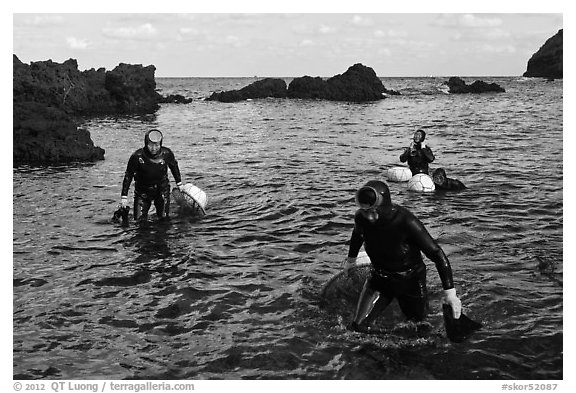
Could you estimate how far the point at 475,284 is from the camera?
1028 centimetres

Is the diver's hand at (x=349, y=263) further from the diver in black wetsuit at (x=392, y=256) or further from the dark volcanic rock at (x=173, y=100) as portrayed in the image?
the dark volcanic rock at (x=173, y=100)

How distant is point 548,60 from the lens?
129625 mm

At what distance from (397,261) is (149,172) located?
7.72 metres

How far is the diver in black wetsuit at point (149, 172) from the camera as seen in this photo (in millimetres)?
13188

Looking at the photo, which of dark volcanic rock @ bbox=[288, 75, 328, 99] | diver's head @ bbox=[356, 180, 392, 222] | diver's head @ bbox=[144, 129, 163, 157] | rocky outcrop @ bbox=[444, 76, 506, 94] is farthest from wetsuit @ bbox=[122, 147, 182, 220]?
rocky outcrop @ bbox=[444, 76, 506, 94]

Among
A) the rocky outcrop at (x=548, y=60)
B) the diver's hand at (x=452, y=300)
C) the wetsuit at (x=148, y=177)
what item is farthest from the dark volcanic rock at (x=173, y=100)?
the rocky outcrop at (x=548, y=60)

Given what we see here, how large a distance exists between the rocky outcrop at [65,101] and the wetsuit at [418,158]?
48.3ft

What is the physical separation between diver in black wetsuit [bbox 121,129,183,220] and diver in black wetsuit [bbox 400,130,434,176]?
8329 mm

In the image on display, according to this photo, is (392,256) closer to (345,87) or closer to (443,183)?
(443,183)

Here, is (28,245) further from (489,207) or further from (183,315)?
(489,207)

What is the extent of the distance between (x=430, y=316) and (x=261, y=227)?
6575 millimetres

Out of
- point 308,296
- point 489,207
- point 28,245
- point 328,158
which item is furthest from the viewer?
point 328,158

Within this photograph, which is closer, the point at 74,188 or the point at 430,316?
the point at 430,316
